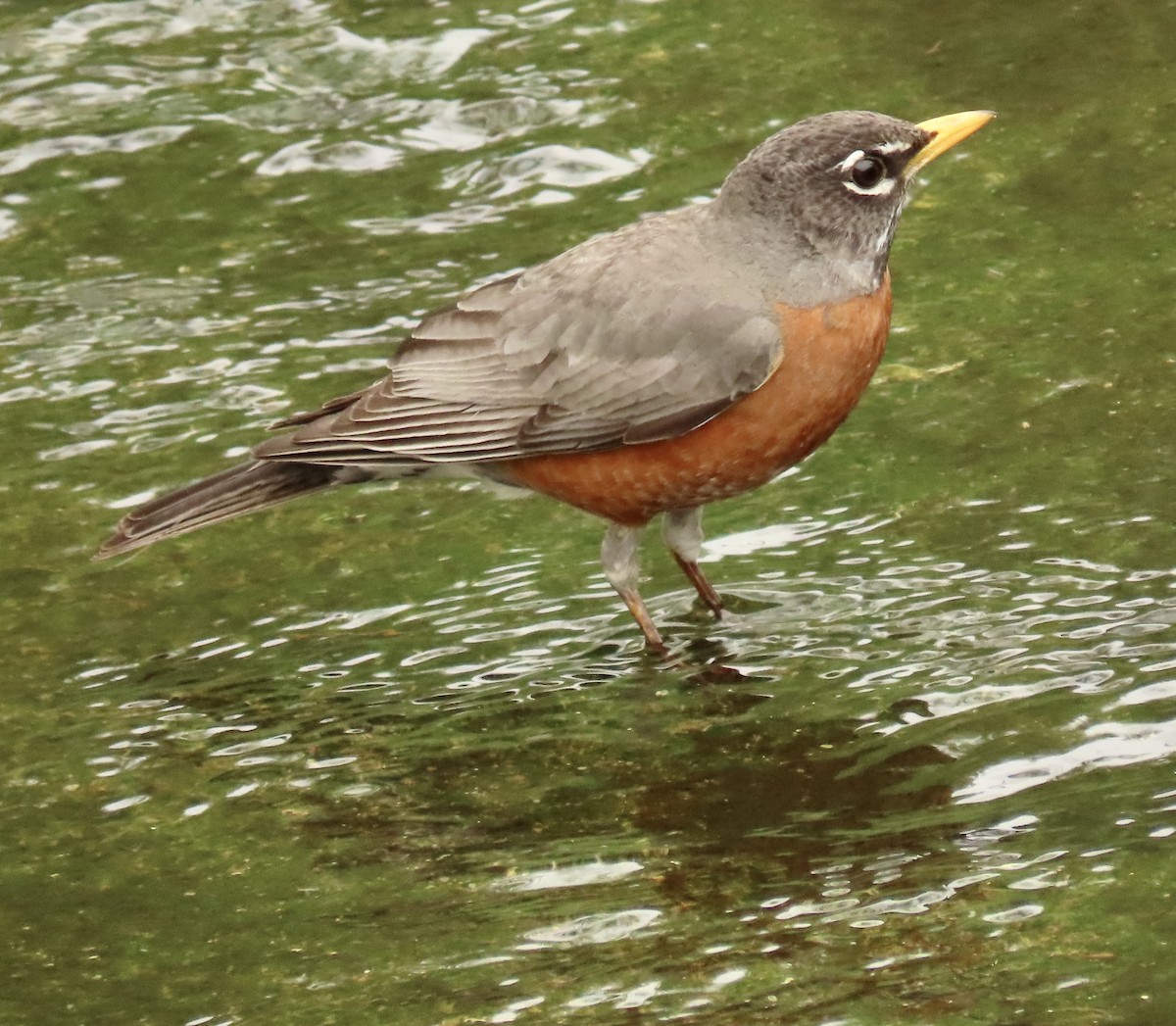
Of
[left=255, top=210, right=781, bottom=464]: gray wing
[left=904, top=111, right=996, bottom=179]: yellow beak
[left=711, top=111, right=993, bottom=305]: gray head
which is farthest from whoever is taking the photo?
[left=904, top=111, right=996, bottom=179]: yellow beak

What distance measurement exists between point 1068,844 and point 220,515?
2.49 meters

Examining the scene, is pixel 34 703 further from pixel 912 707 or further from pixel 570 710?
pixel 912 707

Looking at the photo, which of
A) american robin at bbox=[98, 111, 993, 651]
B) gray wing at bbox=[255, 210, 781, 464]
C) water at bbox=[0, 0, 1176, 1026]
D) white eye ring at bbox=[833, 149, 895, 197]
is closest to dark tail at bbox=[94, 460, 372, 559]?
american robin at bbox=[98, 111, 993, 651]

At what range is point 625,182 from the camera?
776 cm

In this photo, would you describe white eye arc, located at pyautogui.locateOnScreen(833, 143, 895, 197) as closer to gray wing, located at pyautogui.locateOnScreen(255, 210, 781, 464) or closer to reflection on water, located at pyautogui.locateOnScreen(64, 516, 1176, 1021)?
gray wing, located at pyautogui.locateOnScreen(255, 210, 781, 464)

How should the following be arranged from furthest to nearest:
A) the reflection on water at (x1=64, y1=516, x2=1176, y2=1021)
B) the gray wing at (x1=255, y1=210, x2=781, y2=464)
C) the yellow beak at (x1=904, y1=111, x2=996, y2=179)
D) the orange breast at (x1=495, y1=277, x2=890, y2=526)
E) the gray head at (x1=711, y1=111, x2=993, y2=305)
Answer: the yellow beak at (x1=904, y1=111, x2=996, y2=179)
the gray head at (x1=711, y1=111, x2=993, y2=305)
the gray wing at (x1=255, y1=210, x2=781, y2=464)
the orange breast at (x1=495, y1=277, x2=890, y2=526)
the reflection on water at (x1=64, y1=516, x2=1176, y2=1021)

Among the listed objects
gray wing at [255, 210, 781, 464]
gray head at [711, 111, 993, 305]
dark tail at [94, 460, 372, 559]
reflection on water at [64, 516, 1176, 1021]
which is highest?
gray head at [711, 111, 993, 305]

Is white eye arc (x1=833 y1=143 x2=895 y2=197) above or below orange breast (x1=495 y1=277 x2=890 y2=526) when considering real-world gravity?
above

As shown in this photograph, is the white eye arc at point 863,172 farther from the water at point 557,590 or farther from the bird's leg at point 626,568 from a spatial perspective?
the bird's leg at point 626,568

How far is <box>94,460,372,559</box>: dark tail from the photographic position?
17.4ft

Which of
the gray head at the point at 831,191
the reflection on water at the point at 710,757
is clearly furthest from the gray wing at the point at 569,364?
the reflection on water at the point at 710,757

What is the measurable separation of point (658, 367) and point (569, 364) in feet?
0.93

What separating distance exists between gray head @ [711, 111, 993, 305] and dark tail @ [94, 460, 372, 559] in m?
1.27

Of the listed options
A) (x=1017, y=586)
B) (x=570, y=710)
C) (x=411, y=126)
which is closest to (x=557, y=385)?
(x=570, y=710)
